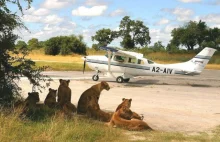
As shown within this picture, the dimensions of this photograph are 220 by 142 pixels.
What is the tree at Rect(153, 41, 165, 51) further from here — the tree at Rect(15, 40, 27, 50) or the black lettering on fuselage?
the tree at Rect(15, 40, 27, 50)

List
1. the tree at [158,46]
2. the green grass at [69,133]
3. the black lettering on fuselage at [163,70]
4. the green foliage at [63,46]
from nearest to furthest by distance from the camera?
the green grass at [69,133] → the black lettering on fuselage at [163,70] → the green foliage at [63,46] → the tree at [158,46]

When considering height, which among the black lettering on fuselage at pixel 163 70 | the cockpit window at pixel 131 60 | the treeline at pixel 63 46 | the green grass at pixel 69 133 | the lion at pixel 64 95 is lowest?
the green grass at pixel 69 133

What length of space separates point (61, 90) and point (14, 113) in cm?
263

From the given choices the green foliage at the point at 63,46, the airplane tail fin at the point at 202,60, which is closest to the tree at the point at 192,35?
the green foliage at the point at 63,46

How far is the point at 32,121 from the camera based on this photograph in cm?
835

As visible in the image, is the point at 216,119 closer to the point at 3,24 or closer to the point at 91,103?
the point at 91,103

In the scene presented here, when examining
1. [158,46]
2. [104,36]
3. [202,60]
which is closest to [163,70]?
[202,60]

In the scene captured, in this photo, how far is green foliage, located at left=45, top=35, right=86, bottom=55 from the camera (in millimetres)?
73537

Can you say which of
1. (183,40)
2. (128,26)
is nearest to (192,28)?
(183,40)

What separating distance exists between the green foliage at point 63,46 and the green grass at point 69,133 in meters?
65.4

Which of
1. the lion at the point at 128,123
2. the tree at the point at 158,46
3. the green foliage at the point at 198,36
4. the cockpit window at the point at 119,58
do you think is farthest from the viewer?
the tree at the point at 158,46

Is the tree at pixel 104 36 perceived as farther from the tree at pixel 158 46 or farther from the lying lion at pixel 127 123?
the lying lion at pixel 127 123

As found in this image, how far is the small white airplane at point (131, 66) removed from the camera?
24.5m

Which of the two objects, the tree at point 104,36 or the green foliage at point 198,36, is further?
the tree at point 104,36
